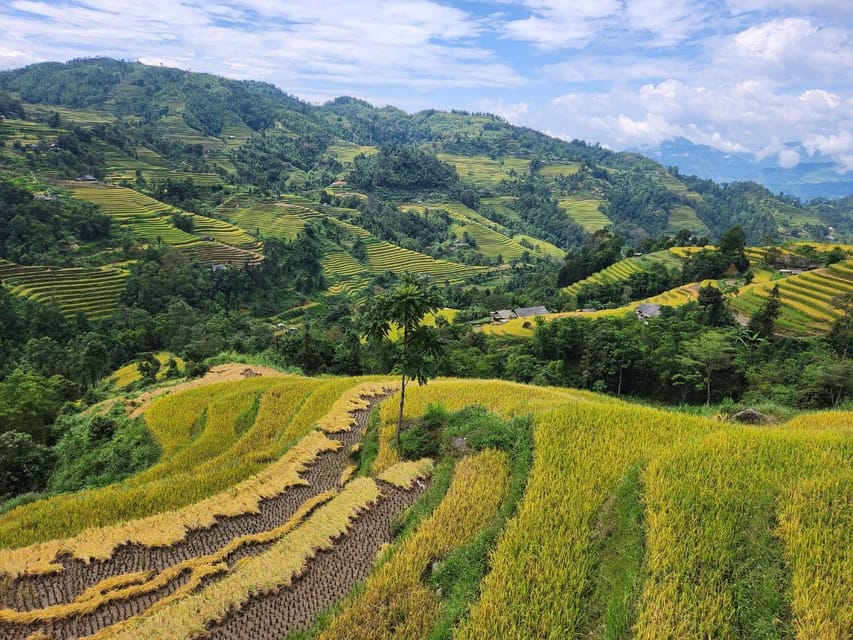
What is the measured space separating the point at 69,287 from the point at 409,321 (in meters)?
53.7

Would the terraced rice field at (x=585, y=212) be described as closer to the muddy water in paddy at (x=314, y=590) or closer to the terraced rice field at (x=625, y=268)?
the terraced rice field at (x=625, y=268)

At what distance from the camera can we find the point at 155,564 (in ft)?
33.1

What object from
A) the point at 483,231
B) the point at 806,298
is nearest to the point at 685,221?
the point at 483,231

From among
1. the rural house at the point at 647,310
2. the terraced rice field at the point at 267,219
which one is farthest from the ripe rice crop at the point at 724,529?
the terraced rice field at the point at 267,219

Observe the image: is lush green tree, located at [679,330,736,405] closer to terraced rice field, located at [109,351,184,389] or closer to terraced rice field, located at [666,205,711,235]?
terraced rice field, located at [109,351,184,389]

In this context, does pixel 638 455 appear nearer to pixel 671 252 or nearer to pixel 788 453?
pixel 788 453

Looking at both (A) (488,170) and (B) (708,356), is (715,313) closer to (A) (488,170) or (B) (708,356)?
(B) (708,356)

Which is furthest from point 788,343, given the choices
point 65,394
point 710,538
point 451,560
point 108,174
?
point 108,174

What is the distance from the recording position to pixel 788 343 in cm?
3122

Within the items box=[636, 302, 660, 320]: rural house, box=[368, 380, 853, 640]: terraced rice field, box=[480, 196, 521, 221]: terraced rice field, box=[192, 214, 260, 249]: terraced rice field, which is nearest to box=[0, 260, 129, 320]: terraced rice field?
box=[192, 214, 260, 249]: terraced rice field

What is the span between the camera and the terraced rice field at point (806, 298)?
114ft

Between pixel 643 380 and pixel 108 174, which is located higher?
pixel 108 174

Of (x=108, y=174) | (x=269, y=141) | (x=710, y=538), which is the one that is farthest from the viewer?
(x=269, y=141)

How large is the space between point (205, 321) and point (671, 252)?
207 ft
